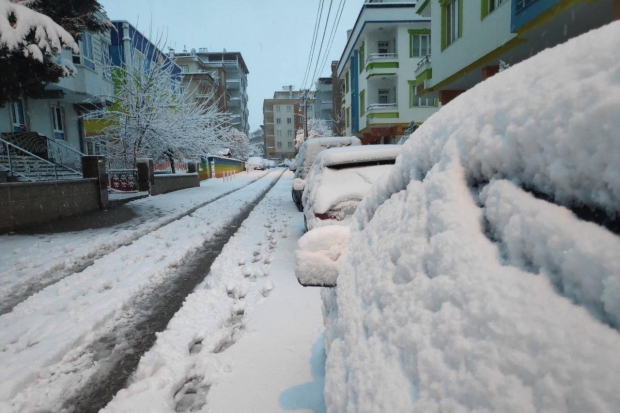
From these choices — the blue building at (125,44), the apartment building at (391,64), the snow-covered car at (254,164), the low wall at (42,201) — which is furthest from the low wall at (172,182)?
the snow-covered car at (254,164)

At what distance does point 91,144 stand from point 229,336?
80.2 feet

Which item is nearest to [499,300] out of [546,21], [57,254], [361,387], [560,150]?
[560,150]

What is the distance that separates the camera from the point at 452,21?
12891 millimetres

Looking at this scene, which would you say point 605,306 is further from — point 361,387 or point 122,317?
point 122,317

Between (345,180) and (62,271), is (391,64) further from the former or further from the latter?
(62,271)

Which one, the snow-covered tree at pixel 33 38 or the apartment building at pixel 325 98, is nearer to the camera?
the snow-covered tree at pixel 33 38

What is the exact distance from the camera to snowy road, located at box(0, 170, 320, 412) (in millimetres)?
2455

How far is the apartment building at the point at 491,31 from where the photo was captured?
295 inches

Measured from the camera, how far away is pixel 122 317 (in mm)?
3447

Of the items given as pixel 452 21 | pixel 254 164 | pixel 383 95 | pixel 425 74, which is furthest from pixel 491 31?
pixel 254 164

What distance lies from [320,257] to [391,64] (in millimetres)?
26834

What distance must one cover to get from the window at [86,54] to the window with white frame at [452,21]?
17.5 m

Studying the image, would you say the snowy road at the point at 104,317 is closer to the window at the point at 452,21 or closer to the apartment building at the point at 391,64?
the window at the point at 452,21

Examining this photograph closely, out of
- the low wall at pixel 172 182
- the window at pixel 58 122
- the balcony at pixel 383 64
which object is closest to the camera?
the low wall at pixel 172 182
